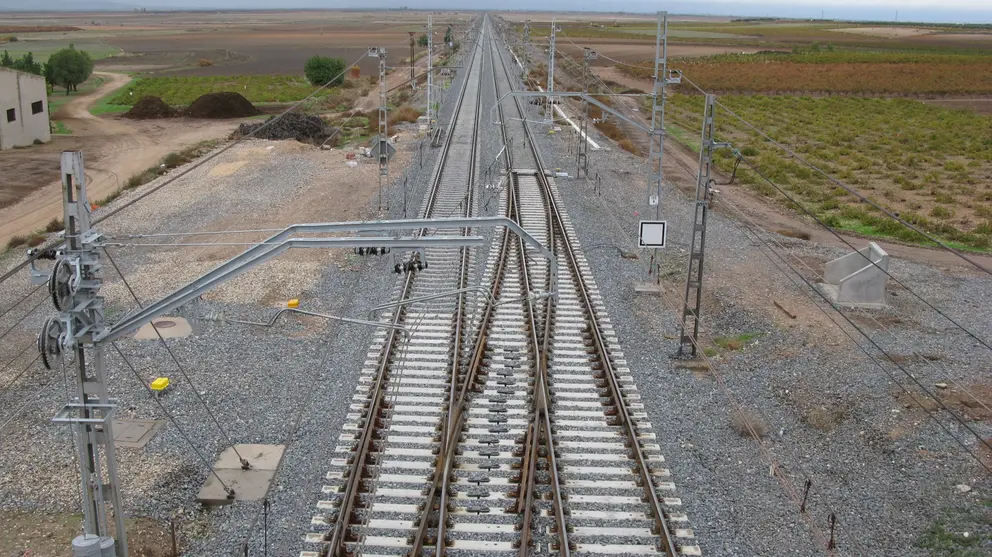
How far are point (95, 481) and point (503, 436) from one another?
5.42 metres

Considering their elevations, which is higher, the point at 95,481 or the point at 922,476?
the point at 95,481

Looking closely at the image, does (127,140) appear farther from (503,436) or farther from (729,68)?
(729,68)

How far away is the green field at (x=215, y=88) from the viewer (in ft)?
202

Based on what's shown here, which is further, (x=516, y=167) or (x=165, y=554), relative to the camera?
(x=516, y=167)

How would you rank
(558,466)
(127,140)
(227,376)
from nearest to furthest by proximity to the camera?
(558,466) → (227,376) → (127,140)

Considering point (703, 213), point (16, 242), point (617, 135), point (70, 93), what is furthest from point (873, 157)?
point (70, 93)

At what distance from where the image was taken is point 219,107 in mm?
51781

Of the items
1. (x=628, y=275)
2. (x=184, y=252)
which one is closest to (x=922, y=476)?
(x=628, y=275)

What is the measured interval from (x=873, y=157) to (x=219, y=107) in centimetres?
3658

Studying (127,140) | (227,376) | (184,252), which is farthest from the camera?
(127,140)

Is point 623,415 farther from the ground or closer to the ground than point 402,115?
closer to the ground

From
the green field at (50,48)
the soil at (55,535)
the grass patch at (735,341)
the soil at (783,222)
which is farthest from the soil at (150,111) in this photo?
the soil at (55,535)

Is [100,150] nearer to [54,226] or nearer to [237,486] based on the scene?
[54,226]

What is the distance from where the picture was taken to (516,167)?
1222 inches
